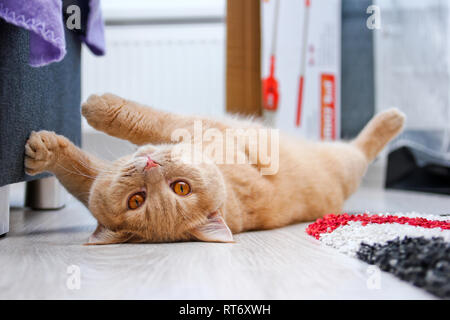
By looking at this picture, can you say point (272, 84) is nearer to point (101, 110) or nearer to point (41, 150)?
point (101, 110)

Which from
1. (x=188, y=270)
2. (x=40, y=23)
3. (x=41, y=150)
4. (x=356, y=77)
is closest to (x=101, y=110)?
(x=41, y=150)

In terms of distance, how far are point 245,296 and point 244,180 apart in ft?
1.76

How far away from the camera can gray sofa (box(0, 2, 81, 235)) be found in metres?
0.92

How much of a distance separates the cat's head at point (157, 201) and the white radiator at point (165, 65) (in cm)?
148

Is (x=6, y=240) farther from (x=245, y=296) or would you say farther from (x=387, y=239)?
(x=387, y=239)

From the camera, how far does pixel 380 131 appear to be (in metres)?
1.65

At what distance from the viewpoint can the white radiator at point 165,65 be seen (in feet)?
8.08

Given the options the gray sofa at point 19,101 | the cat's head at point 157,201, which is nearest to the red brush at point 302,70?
the gray sofa at point 19,101

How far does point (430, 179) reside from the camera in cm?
236

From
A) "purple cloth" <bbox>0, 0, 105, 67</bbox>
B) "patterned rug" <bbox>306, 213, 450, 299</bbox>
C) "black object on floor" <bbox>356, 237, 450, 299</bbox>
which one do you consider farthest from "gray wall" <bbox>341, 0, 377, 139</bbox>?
"purple cloth" <bbox>0, 0, 105, 67</bbox>

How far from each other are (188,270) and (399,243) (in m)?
0.39

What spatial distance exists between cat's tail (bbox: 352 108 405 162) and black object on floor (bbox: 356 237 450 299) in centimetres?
93

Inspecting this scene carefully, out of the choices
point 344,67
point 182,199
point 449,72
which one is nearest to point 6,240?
point 182,199

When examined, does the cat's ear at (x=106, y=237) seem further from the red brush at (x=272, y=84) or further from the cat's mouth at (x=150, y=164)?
the red brush at (x=272, y=84)
